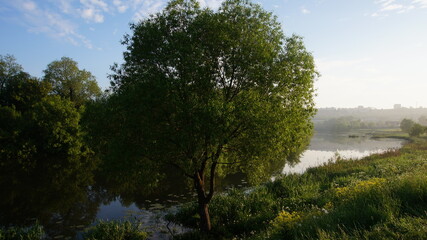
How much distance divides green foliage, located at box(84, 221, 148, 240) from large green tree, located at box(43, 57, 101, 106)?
182 ft

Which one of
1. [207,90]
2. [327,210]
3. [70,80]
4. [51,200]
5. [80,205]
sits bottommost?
[80,205]

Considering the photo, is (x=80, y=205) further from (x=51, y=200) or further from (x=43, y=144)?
(x=43, y=144)

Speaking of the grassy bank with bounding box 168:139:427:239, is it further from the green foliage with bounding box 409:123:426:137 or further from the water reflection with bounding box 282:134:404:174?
the green foliage with bounding box 409:123:426:137

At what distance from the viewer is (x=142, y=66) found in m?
14.9

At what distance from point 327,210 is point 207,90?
8225 mm

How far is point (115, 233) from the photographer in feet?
48.8

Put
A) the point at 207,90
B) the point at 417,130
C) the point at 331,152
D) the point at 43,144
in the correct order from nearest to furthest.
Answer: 1. the point at 207,90
2. the point at 43,144
3. the point at 331,152
4. the point at 417,130

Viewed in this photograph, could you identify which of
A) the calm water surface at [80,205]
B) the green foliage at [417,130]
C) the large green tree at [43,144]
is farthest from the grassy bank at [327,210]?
the green foliage at [417,130]

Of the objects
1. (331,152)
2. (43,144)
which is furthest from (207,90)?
(331,152)

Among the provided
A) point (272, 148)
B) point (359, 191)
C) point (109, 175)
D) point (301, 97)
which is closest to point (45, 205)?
point (109, 175)

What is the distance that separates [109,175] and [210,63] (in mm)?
8268

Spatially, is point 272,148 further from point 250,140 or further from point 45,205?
point 45,205

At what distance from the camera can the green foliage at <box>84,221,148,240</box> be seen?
14781 mm

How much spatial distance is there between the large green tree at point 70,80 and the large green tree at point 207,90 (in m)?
57.2
